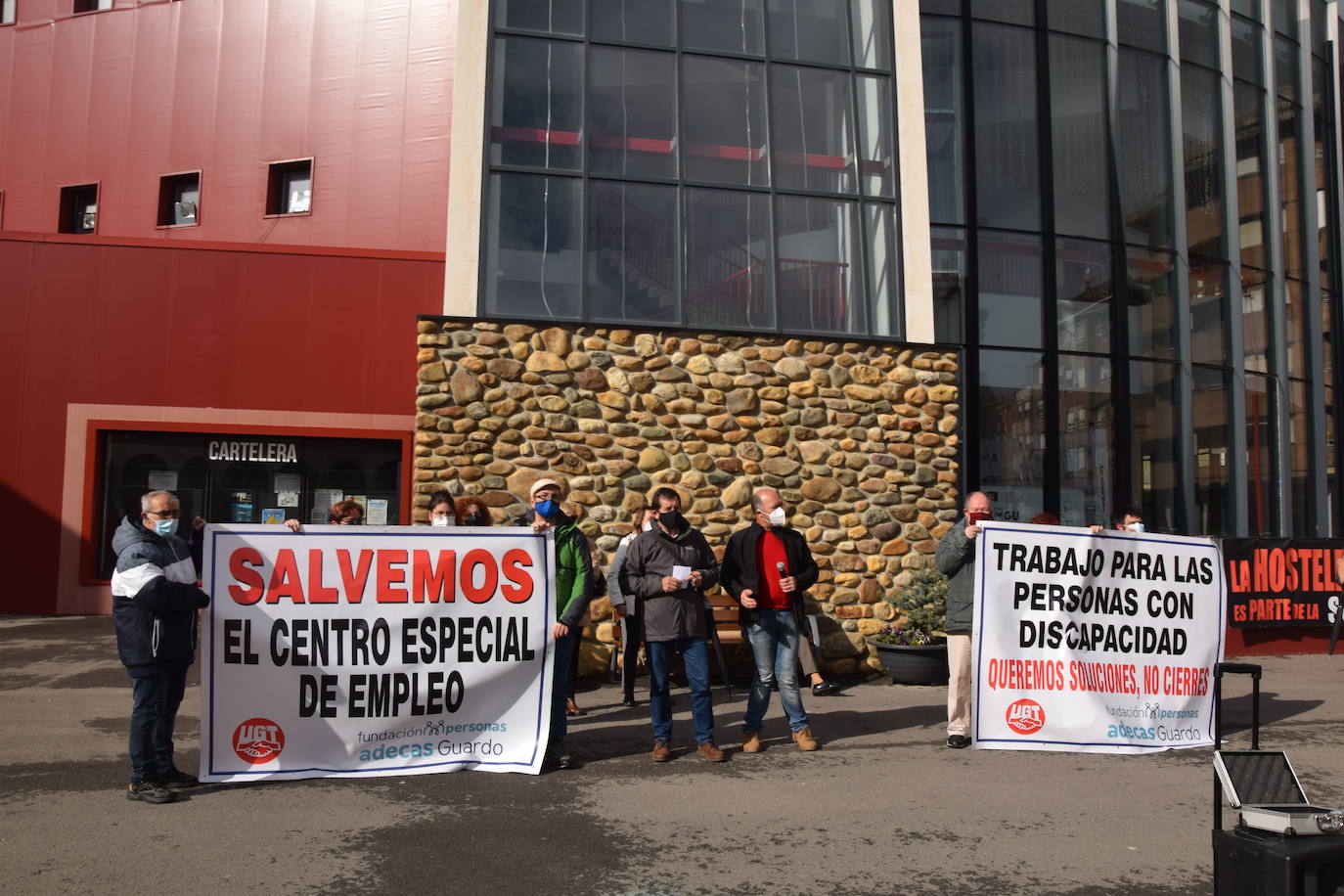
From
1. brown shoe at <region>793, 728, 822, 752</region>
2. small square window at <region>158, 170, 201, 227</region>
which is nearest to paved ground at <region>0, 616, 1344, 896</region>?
brown shoe at <region>793, 728, 822, 752</region>

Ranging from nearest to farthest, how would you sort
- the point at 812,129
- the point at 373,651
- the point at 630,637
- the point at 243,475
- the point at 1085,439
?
the point at 373,651, the point at 630,637, the point at 812,129, the point at 243,475, the point at 1085,439

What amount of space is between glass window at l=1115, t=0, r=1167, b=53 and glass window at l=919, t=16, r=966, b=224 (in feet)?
10.7

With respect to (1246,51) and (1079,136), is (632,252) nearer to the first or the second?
(1079,136)

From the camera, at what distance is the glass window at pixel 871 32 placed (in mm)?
11984

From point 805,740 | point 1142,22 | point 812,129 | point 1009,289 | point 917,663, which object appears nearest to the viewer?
point 805,740

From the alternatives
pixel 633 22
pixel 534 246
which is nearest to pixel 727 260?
pixel 534 246

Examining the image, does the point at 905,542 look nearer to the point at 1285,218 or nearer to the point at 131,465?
the point at 131,465

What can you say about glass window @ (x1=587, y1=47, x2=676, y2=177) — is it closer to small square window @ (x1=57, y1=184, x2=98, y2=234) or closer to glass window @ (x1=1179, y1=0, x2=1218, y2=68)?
small square window @ (x1=57, y1=184, x2=98, y2=234)

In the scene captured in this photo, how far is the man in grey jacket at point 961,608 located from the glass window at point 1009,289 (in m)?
8.96

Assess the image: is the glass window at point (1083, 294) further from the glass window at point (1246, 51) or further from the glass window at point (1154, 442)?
the glass window at point (1246, 51)

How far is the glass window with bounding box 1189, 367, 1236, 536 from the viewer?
1747 cm

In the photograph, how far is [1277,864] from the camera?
325cm

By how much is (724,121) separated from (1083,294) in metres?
8.12

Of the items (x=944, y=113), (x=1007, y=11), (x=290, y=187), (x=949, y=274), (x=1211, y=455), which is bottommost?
(x=1211, y=455)
